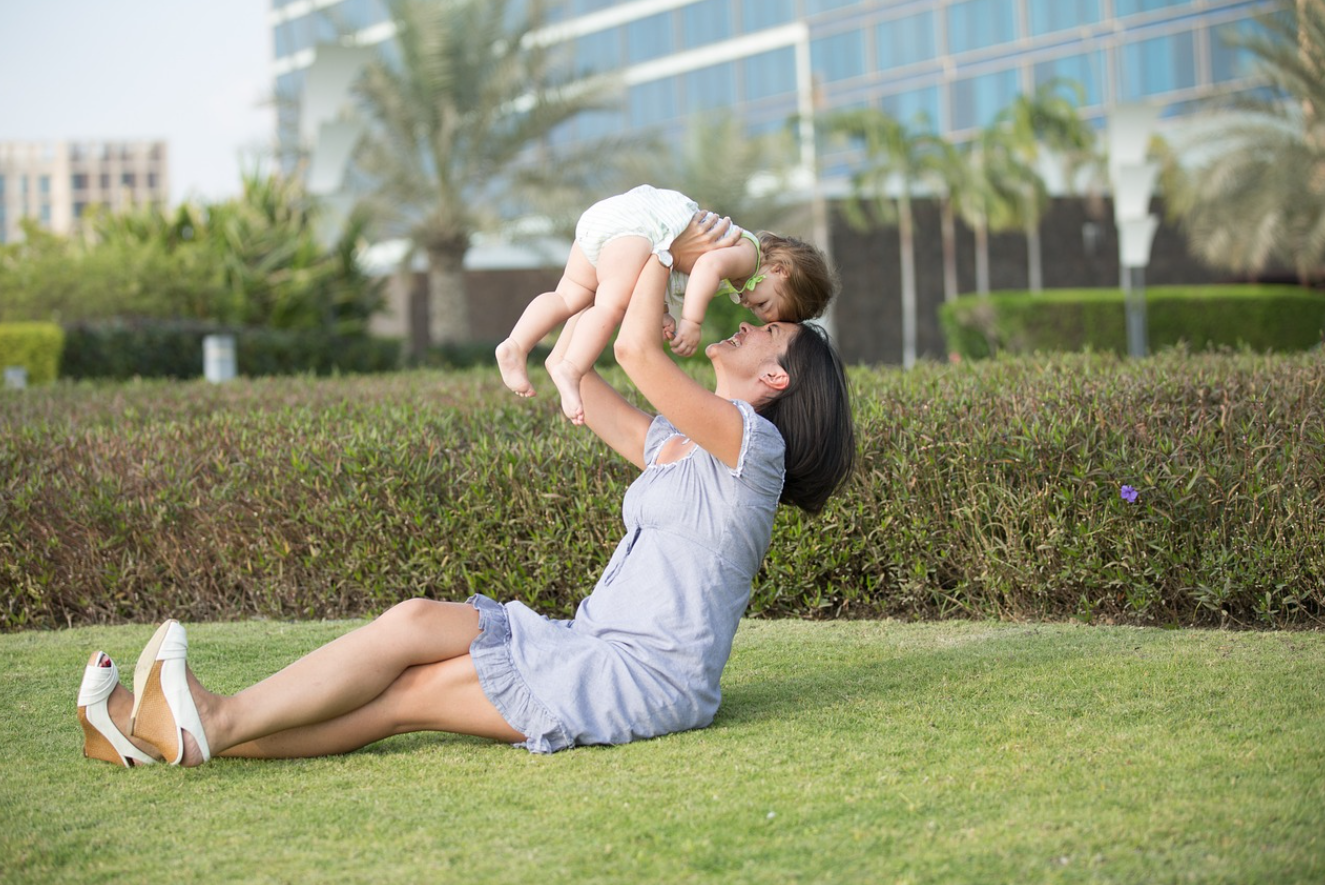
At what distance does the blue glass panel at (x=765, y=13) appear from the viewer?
142 ft

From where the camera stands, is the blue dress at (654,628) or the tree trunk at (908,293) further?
the tree trunk at (908,293)

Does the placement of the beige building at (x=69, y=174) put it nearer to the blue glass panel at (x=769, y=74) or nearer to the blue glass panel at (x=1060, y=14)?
the blue glass panel at (x=769, y=74)

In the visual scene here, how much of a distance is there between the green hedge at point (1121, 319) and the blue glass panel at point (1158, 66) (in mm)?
14082

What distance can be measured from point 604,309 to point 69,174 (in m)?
187

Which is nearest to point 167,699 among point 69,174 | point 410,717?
point 410,717

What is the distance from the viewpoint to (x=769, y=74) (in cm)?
4362

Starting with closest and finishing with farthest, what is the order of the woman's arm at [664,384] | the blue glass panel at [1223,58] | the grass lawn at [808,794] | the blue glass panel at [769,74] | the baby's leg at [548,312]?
the grass lawn at [808,794]
the woman's arm at [664,384]
the baby's leg at [548,312]
the blue glass panel at [1223,58]
the blue glass panel at [769,74]

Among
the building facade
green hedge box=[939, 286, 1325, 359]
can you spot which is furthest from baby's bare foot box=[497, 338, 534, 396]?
the building facade

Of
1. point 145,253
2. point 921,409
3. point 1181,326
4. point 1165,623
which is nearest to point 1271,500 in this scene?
point 1165,623

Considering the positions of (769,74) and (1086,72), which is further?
(769,74)

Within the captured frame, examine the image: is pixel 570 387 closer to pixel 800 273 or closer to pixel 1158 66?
pixel 800 273

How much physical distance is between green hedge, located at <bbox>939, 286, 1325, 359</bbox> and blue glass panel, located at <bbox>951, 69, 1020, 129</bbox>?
16.4 m

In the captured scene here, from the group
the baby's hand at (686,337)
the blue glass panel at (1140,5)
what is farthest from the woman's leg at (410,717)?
the blue glass panel at (1140,5)

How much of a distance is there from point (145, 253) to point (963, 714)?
1585 cm
